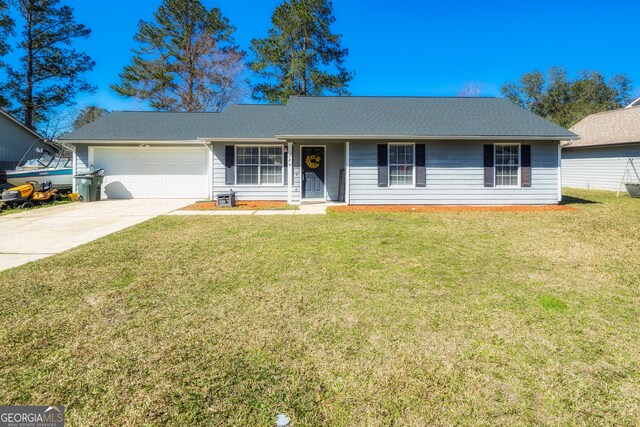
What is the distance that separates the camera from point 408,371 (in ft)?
7.87

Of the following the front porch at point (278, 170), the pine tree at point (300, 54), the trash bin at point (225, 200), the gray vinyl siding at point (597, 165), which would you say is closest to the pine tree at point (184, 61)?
the pine tree at point (300, 54)

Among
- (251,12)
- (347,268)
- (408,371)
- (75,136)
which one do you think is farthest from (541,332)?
(251,12)

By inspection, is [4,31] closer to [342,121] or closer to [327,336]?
[342,121]

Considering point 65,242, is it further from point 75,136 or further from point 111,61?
point 111,61

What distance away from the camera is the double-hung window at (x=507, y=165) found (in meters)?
11.7

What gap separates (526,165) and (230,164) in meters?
10.8

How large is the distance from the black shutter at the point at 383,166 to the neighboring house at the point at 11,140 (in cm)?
1911

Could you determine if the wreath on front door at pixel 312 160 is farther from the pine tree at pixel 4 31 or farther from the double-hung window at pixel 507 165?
the pine tree at pixel 4 31

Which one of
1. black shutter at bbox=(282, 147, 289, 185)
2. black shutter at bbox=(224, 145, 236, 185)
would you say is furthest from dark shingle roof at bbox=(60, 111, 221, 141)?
black shutter at bbox=(282, 147, 289, 185)

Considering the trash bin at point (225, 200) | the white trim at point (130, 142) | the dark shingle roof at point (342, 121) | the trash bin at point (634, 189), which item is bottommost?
the trash bin at point (225, 200)

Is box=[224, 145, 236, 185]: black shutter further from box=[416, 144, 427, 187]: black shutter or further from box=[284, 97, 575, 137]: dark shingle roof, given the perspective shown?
box=[416, 144, 427, 187]: black shutter

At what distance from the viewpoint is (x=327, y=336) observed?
9.48 ft

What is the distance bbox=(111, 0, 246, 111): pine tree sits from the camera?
24.1m

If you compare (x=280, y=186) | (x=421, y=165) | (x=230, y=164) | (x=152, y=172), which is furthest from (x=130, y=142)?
(x=421, y=165)
